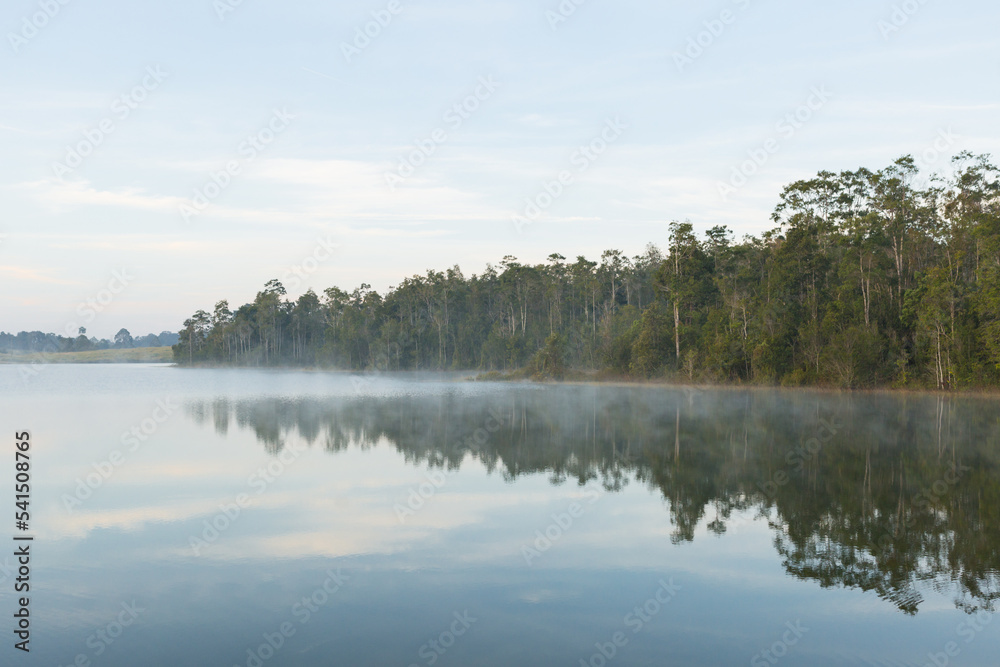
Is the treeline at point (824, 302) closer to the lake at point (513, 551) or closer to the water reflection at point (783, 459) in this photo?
the water reflection at point (783, 459)

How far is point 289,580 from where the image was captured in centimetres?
891

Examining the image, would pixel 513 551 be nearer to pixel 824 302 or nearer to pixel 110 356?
pixel 824 302

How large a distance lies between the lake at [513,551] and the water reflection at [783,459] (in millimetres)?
90

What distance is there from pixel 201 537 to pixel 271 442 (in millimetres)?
11161

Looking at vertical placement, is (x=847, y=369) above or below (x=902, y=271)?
below

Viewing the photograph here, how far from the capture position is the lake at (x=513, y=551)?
7121 mm

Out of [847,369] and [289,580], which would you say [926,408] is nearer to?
[847,369]

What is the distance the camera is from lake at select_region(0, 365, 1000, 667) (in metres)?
7.12

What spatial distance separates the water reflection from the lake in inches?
3.5

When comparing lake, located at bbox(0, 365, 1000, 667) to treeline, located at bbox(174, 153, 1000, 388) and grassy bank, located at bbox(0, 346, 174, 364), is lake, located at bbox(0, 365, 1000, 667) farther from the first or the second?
grassy bank, located at bbox(0, 346, 174, 364)

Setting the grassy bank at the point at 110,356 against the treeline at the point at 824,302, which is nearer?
the treeline at the point at 824,302

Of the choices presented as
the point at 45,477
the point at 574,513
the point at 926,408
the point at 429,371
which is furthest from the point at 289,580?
the point at 429,371

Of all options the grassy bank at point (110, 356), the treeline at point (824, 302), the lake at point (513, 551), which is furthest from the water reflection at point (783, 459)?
the grassy bank at point (110, 356)

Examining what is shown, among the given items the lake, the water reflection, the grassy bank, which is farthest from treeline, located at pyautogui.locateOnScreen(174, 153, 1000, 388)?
the grassy bank
